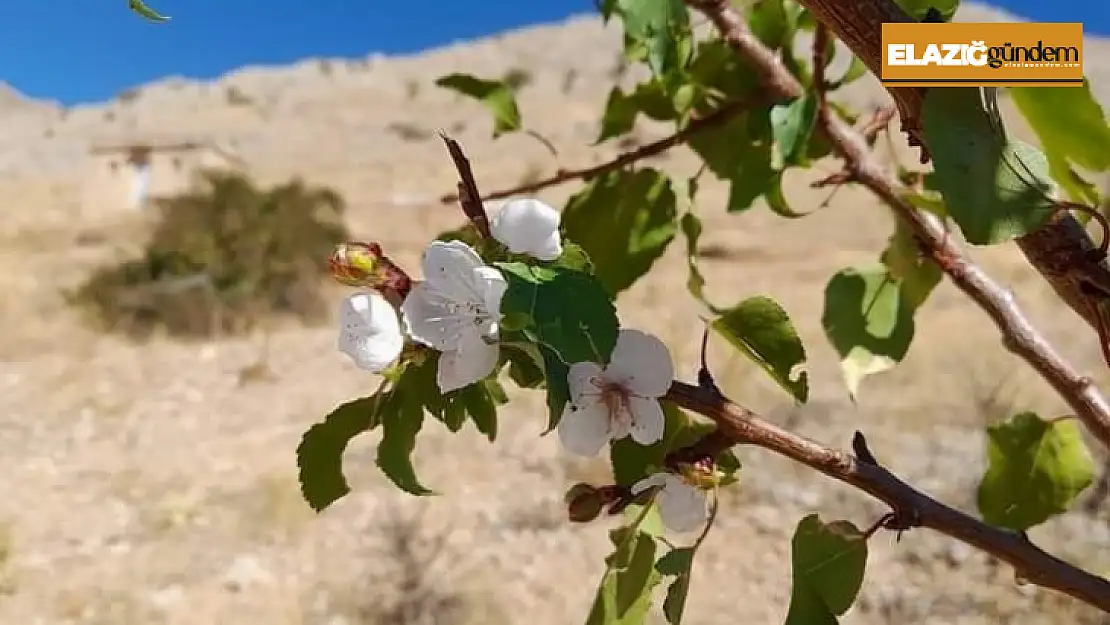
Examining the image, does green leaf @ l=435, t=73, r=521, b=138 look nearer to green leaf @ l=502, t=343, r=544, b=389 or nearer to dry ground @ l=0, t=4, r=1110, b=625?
green leaf @ l=502, t=343, r=544, b=389

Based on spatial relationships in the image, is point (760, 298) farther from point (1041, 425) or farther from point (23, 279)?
point (23, 279)

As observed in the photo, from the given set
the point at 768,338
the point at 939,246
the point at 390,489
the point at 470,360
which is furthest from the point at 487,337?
the point at 390,489

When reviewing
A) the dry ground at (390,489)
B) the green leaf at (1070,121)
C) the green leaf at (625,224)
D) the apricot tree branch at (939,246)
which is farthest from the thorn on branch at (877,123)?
the dry ground at (390,489)

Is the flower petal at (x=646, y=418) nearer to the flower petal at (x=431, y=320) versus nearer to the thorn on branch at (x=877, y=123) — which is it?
the flower petal at (x=431, y=320)

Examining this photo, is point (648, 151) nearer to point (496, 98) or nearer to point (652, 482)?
point (496, 98)

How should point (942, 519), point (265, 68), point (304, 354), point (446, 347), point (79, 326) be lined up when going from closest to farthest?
point (446, 347) → point (942, 519) → point (304, 354) → point (79, 326) → point (265, 68)

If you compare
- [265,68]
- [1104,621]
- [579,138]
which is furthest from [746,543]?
[265,68]
